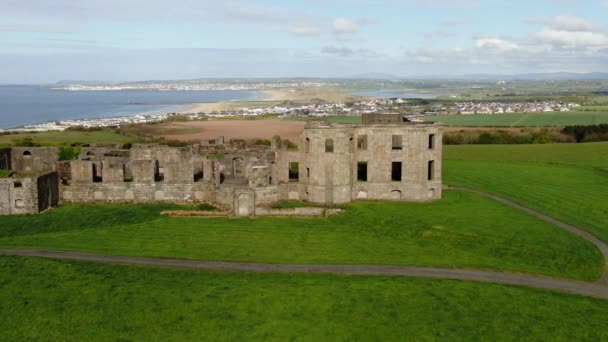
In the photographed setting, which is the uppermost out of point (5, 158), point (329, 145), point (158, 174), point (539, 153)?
point (329, 145)

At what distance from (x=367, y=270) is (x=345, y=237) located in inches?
219

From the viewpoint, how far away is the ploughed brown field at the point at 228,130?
94500 millimetres

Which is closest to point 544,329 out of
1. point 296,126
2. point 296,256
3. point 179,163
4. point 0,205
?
point 296,256

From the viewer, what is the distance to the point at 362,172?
45.9m

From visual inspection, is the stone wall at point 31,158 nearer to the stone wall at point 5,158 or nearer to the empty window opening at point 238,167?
the stone wall at point 5,158

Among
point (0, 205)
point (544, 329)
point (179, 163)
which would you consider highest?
point (179, 163)

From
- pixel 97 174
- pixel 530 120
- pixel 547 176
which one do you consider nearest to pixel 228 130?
pixel 97 174

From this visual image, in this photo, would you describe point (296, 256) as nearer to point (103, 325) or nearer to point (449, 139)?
point (103, 325)

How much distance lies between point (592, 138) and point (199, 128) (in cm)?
6988

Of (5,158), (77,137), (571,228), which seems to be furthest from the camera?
(77,137)

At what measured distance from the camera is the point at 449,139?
9162cm

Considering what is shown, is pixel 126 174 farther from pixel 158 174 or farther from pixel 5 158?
pixel 5 158

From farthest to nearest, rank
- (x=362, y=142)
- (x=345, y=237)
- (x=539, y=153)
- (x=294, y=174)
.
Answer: (x=539, y=153) < (x=294, y=174) < (x=362, y=142) < (x=345, y=237)

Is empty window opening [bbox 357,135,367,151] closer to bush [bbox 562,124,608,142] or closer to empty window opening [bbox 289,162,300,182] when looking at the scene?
empty window opening [bbox 289,162,300,182]
